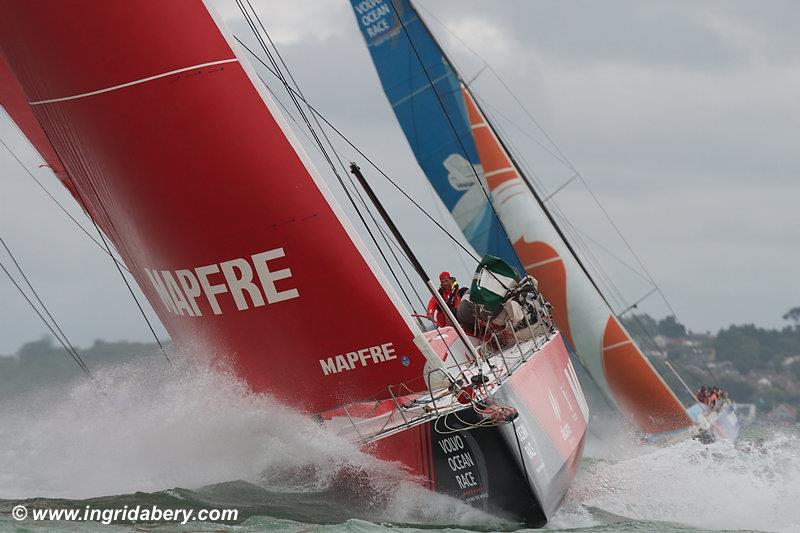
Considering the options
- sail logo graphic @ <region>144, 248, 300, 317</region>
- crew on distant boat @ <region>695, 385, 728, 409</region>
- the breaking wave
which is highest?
sail logo graphic @ <region>144, 248, 300, 317</region>

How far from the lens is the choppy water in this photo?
21.5 ft

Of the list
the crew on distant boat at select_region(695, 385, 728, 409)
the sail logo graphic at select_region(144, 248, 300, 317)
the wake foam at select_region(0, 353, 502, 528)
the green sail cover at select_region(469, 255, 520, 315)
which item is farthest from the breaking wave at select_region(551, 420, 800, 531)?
the crew on distant boat at select_region(695, 385, 728, 409)

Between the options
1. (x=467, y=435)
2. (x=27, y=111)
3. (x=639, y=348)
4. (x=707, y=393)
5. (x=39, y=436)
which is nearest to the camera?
(x=467, y=435)

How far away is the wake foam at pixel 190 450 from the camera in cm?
659

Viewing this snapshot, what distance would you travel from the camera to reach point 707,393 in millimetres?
15531

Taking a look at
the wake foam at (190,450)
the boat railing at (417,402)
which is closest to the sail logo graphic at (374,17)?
the wake foam at (190,450)

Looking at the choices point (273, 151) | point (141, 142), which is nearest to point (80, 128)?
point (141, 142)

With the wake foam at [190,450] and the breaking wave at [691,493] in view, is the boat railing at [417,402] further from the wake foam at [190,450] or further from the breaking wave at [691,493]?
the breaking wave at [691,493]

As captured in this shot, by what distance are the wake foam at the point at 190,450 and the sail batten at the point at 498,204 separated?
20.5 feet

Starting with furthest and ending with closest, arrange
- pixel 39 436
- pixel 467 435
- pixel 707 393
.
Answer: pixel 707 393 → pixel 39 436 → pixel 467 435

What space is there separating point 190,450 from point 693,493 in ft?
10.1

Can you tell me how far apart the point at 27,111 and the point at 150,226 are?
3048 millimetres

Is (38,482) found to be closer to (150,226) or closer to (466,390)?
(150,226)

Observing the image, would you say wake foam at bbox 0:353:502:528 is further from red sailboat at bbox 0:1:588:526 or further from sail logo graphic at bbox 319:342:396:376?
sail logo graphic at bbox 319:342:396:376
